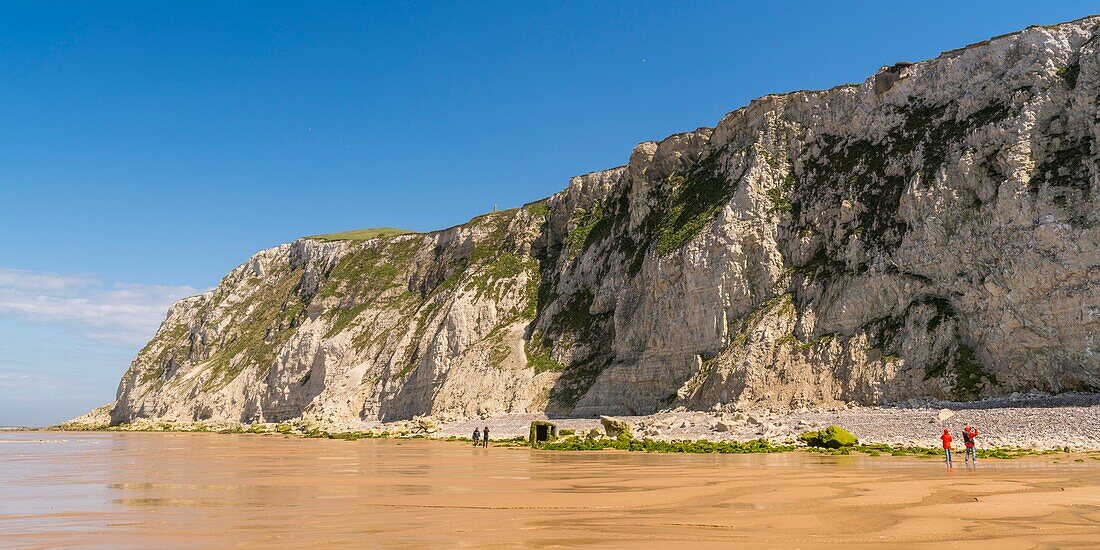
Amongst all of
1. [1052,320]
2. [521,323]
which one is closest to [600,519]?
[1052,320]

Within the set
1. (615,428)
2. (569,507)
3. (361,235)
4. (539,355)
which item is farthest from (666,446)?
(361,235)

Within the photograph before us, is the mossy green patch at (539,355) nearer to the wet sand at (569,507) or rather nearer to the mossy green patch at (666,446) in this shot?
the mossy green patch at (666,446)

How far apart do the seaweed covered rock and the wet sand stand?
8106 mm

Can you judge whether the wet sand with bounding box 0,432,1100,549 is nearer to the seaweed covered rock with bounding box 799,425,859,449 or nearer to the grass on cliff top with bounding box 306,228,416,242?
the seaweed covered rock with bounding box 799,425,859,449

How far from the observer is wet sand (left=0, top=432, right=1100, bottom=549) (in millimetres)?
8328

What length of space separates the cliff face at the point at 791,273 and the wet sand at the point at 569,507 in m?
22.4

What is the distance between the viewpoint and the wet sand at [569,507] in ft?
27.3

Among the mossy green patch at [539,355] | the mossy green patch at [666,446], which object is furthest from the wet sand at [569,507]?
the mossy green patch at [539,355]

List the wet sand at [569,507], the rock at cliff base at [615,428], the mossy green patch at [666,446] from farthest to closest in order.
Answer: the rock at cliff base at [615,428]
the mossy green patch at [666,446]
the wet sand at [569,507]

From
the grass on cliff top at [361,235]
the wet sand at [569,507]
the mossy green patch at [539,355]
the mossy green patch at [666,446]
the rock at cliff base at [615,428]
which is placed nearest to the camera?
the wet sand at [569,507]

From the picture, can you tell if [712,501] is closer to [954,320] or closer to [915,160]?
[954,320]

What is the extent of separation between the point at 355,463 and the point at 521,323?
161ft

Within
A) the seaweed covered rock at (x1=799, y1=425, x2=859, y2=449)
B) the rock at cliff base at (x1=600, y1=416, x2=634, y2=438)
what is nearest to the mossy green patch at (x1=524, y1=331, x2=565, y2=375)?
the rock at cliff base at (x1=600, y1=416, x2=634, y2=438)

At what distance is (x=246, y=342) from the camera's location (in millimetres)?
103062
